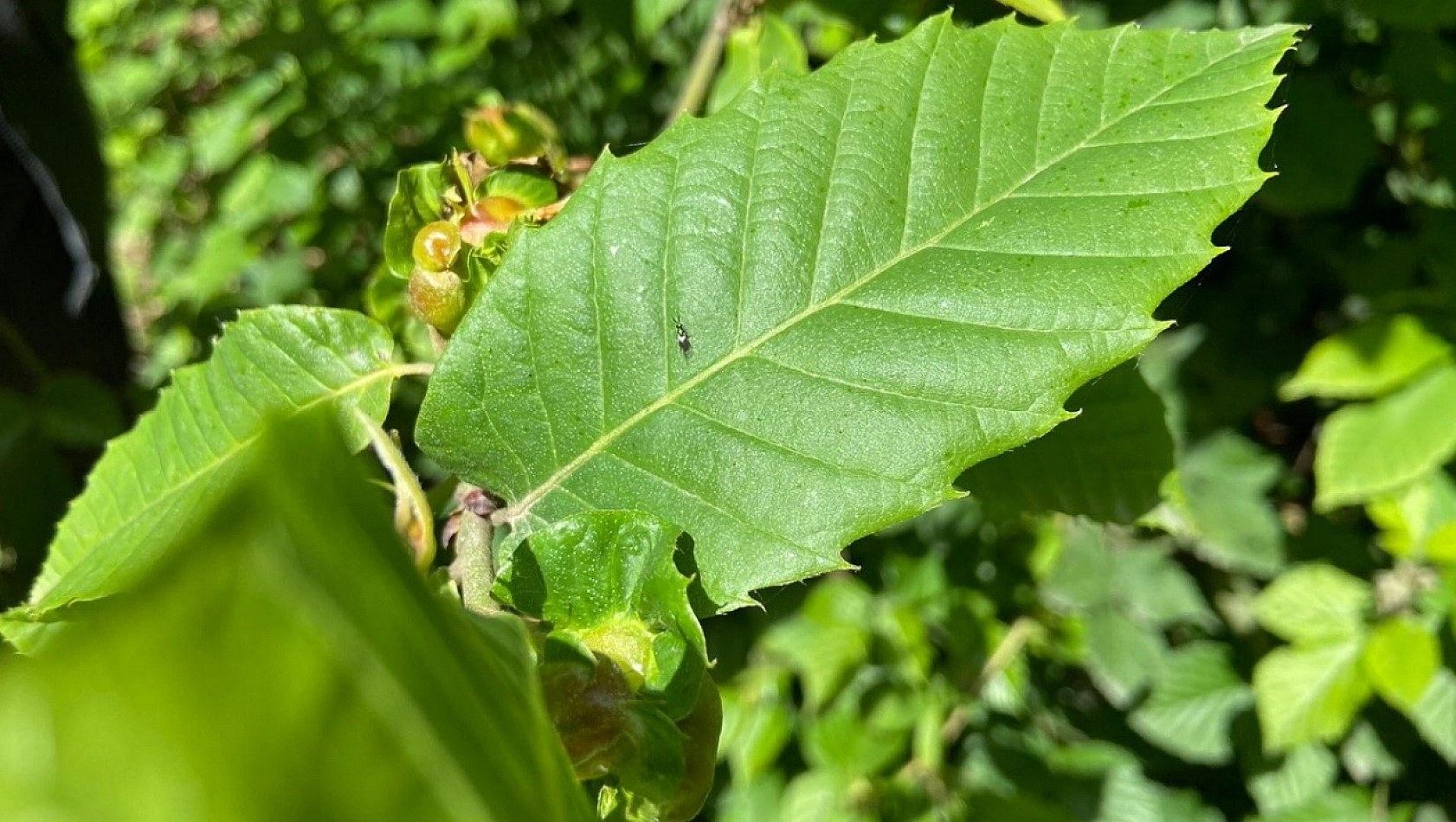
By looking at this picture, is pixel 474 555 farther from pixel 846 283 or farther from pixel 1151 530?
pixel 1151 530

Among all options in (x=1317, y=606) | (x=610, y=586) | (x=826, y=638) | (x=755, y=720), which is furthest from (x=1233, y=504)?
(x=610, y=586)

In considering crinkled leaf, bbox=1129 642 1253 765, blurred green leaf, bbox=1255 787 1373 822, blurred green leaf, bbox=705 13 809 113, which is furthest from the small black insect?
blurred green leaf, bbox=1255 787 1373 822

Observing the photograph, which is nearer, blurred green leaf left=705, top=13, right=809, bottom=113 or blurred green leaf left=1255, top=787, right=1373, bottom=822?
blurred green leaf left=705, top=13, right=809, bottom=113

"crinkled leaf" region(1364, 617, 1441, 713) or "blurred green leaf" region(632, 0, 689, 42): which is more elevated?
"blurred green leaf" region(632, 0, 689, 42)

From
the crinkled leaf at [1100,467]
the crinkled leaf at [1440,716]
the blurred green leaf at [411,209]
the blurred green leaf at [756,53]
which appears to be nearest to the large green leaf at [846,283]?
the blurred green leaf at [411,209]

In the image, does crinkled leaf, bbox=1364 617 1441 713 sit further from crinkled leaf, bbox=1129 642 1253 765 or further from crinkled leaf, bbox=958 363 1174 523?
crinkled leaf, bbox=958 363 1174 523
